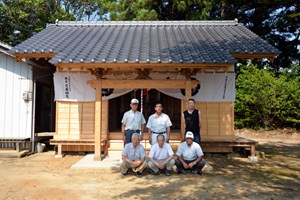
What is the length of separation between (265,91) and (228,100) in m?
7.88

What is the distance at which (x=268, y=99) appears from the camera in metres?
15.4

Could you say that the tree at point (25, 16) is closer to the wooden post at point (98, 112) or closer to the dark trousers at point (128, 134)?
the wooden post at point (98, 112)

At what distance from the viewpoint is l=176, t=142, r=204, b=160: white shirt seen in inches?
247

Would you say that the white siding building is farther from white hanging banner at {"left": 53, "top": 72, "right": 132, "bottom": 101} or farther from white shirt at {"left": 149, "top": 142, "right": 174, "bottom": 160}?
white shirt at {"left": 149, "top": 142, "right": 174, "bottom": 160}

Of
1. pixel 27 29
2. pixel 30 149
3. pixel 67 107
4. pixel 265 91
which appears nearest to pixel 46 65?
pixel 67 107

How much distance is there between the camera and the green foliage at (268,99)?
50.5 ft

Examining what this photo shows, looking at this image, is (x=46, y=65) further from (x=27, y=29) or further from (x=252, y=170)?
(x=27, y=29)

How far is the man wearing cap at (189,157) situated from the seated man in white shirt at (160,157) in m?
0.22

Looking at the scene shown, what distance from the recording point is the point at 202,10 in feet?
59.0

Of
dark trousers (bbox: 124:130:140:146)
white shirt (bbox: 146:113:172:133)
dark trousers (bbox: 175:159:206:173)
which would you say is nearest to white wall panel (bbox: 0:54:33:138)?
dark trousers (bbox: 124:130:140:146)

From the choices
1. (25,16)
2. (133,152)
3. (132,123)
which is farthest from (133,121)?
(25,16)

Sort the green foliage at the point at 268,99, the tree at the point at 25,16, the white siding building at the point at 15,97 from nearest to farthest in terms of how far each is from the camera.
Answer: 1. the white siding building at the point at 15,97
2. the green foliage at the point at 268,99
3. the tree at the point at 25,16

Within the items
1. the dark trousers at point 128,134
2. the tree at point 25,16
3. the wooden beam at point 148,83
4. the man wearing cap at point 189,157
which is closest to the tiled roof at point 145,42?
the wooden beam at point 148,83

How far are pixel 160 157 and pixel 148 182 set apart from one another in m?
0.73
